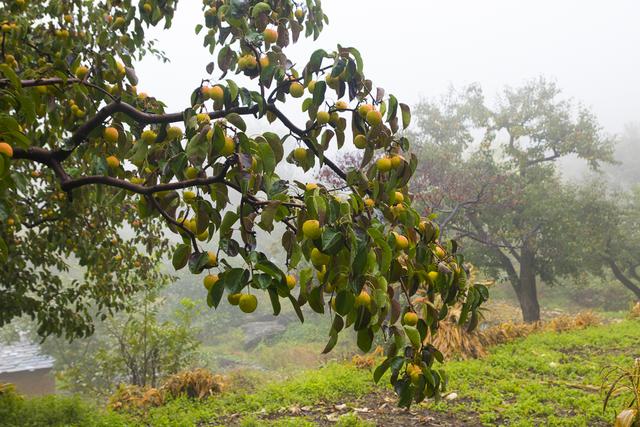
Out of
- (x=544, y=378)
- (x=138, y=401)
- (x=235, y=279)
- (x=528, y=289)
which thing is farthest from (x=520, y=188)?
(x=235, y=279)

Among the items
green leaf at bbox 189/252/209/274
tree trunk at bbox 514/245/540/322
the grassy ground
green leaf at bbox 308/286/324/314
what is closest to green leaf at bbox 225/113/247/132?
green leaf at bbox 189/252/209/274

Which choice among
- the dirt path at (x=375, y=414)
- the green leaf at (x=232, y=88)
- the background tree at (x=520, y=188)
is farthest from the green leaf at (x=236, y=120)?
the background tree at (x=520, y=188)

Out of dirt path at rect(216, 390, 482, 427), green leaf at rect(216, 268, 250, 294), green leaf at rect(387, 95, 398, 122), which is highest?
green leaf at rect(387, 95, 398, 122)

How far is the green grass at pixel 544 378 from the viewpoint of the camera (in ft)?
13.0

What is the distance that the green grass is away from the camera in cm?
397

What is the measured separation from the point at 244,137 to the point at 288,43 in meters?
0.99

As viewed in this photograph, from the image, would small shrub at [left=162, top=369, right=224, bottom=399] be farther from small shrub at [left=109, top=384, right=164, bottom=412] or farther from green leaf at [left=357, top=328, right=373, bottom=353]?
green leaf at [left=357, top=328, right=373, bottom=353]

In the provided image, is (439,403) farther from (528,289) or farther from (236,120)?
(528,289)

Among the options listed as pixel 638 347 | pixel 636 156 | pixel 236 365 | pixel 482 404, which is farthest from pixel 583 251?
pixel 636 156

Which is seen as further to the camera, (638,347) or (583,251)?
(583,251)

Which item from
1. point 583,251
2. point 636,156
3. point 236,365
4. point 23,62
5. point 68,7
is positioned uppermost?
point 636,156

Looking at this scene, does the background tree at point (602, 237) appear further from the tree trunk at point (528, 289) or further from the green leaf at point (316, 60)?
the green leaf at point (316, 60)

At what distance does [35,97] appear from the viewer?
80.2 inches

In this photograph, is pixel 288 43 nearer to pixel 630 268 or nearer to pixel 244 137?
pixel 244 137
